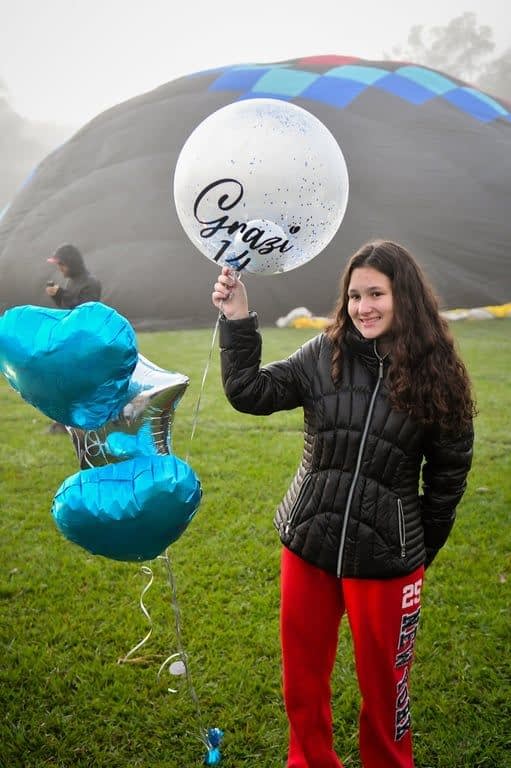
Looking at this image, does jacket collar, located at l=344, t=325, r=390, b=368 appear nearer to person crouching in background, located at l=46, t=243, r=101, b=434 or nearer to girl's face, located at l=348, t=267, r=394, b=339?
girl's face, located at l=348, t=267, r=394, b=339

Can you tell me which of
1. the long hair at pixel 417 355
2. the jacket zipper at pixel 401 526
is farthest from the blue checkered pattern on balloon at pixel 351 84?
the jacket zipper at pixel 401 526

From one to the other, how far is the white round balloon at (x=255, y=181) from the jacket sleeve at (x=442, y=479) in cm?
78

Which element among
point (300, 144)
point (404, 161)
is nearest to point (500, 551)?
point (300, 144)

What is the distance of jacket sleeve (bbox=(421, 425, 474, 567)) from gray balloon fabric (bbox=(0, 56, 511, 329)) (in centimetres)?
850

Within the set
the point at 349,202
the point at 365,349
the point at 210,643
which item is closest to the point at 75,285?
the point at 210,643

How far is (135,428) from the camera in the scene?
1692 mm

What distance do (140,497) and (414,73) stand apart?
12000 millimetres

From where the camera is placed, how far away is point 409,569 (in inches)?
64.7

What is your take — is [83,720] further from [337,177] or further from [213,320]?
[213,320]

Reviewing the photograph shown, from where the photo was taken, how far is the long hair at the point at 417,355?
159cm

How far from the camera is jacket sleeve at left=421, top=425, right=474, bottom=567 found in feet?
5.40

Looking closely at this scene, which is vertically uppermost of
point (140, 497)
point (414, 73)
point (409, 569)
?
point (414, 73)

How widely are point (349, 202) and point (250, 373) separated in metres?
A: 9.32

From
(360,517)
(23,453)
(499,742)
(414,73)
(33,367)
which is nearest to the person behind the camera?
(33,367)
